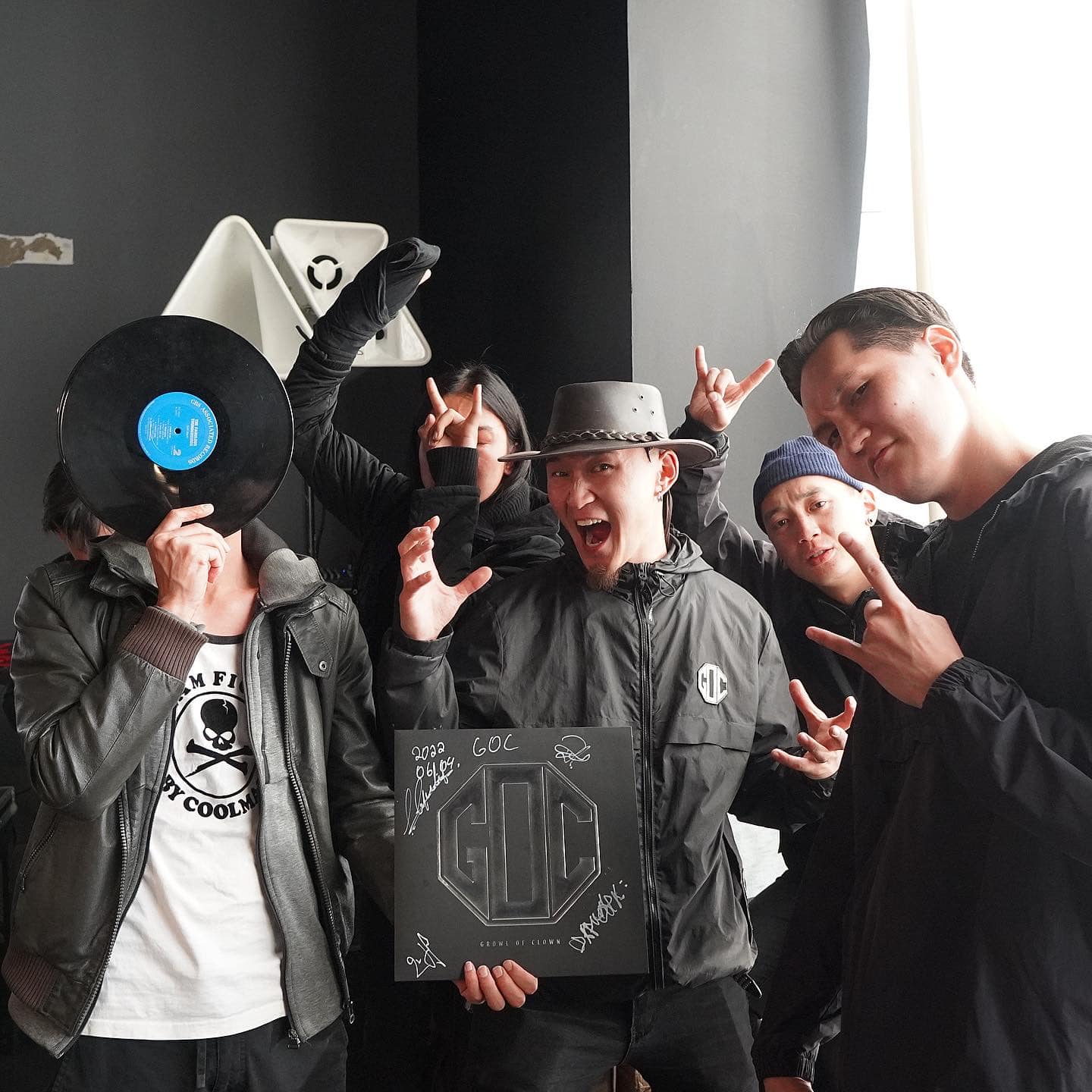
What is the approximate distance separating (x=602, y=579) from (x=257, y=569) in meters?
0.60

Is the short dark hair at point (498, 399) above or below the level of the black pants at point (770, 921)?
above

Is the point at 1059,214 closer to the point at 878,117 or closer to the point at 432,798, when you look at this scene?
the point at 878,117

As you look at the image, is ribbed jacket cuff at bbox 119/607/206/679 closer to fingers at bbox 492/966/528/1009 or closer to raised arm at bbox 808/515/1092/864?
fingers at bbox 492/966/528/1009

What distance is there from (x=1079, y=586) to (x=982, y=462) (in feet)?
0.90

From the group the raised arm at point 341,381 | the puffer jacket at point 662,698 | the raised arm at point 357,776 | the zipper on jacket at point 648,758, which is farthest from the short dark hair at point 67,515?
the zipper on jacket at point 648,758

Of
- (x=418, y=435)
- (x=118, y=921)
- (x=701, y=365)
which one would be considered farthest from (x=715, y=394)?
(x=118, y=921)

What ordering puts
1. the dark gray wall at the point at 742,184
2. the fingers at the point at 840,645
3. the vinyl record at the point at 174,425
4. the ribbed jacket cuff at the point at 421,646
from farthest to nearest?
the dark gray wall at the point at 742,184 < the ribbed jacket cuff at the point at 421,646 < the vinyl record at the point at 174,425 < the fingers at the point at 840,645

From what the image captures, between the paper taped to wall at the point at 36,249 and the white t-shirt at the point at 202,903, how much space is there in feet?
6.91

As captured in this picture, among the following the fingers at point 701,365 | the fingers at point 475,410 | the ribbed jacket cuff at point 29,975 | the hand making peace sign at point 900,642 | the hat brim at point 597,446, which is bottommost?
the ribbed jacket cuff at point 29,975

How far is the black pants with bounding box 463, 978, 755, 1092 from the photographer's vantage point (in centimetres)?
172

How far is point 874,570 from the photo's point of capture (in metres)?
1.30

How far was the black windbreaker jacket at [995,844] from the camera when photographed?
1.10 m

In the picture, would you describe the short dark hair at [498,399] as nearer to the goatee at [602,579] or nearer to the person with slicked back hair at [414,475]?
the person with slicked back hair at [414,475]

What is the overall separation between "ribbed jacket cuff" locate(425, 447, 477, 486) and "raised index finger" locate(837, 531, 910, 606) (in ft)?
3.26
